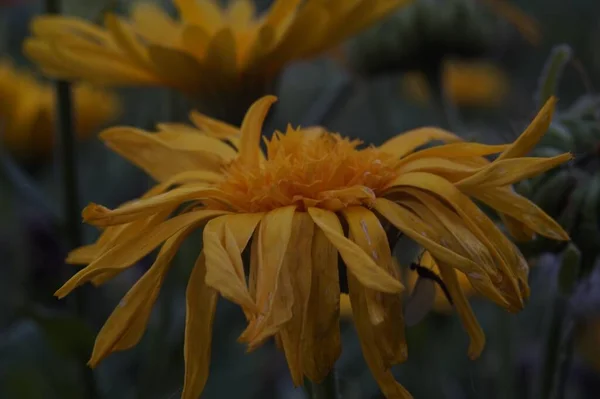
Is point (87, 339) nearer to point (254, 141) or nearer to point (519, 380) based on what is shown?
point (254, 141)

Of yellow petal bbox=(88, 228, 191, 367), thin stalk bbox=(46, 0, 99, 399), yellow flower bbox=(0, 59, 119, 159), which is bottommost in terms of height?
yellow flower bbox=(0, 59, 119, 159)

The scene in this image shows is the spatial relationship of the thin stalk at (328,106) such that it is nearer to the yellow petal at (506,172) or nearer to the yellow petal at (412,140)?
the yellow petal at (412,140)

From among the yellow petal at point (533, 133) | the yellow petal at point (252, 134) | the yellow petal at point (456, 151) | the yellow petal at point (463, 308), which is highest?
the yellow petal at point (533, 133)

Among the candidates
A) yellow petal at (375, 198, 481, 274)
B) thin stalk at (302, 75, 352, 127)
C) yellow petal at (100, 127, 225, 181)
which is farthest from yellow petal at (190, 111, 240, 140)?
thin stalk at (302, 75, 352, 127)

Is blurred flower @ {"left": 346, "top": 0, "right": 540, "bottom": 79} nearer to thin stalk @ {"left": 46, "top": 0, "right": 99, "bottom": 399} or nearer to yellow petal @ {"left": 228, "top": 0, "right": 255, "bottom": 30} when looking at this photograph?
yellow petal @ {"left": 228, "top": 0, "right": 255, "bottom": 30}

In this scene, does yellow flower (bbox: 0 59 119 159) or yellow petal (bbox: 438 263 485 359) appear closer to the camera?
yellow petal (bbox: 438 263 485 359)

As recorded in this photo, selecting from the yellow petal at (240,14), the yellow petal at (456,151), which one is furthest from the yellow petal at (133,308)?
the yellow petal at (240,14)
